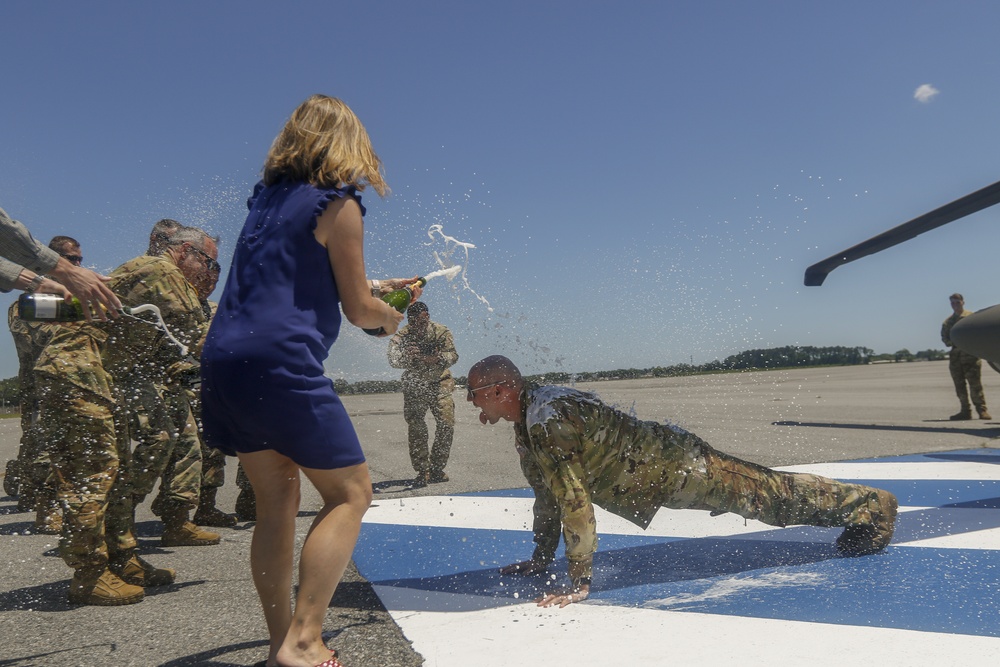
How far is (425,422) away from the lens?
743 centimetres

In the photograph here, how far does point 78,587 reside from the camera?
335cm

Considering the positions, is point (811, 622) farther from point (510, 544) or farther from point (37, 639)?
point (37, 639)

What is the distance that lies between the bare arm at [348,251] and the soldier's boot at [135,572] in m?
2.16

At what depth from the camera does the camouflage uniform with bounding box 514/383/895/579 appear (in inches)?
119

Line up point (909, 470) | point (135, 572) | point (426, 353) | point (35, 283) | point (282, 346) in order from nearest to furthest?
1. point (282, 346)
2. point (35, 283)
3. point (135, 572)
4. point (909, 470)
5. point (426, 353)

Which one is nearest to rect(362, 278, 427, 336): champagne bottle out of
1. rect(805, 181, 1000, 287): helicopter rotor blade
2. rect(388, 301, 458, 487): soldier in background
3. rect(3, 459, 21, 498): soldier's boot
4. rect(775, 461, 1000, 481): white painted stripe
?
rect(388, 301, 458, 487): soldier in background

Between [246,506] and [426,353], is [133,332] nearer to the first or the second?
[246,506]

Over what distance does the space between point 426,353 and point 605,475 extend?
14.6ft

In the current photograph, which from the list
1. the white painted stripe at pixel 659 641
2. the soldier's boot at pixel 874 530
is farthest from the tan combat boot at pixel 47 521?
the soldier's boot at pixel 874 530

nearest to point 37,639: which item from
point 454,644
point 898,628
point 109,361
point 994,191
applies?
point 109,361

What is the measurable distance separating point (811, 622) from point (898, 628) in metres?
0.28

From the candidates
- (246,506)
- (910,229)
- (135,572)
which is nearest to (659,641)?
(135,572)

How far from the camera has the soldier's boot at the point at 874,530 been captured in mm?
3666

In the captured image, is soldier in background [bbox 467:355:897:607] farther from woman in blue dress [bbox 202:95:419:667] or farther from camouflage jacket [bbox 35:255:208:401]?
camouflage jacket [bbox 35:255:208:401]
